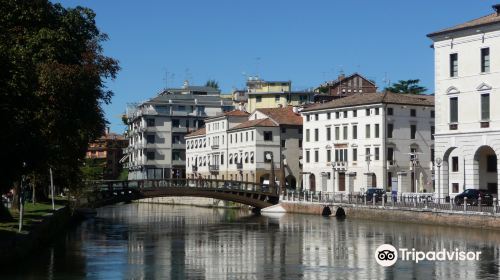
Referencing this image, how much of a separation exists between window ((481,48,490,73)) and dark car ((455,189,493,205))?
937cm

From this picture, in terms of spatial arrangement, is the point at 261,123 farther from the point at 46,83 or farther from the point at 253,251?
the point at 46,83

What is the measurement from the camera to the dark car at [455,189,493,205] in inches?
2306

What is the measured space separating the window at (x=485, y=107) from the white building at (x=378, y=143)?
72.4ft

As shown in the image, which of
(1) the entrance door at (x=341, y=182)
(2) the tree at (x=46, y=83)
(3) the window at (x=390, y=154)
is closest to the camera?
(2) the tree at (x=46, y=83)

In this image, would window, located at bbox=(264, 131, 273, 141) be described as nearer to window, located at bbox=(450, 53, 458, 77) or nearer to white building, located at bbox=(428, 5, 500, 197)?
white building, located at bbox=(428, 5, 500, 197)

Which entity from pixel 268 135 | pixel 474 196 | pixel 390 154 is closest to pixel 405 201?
pixel 474 196

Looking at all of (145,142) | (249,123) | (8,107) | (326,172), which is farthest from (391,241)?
(145,142)

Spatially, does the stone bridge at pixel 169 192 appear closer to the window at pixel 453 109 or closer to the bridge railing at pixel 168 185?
the bridge railing at pixel 168 185

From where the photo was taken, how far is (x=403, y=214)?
64.0 metres

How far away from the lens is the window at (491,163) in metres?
65.5

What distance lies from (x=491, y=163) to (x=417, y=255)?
1100 inches

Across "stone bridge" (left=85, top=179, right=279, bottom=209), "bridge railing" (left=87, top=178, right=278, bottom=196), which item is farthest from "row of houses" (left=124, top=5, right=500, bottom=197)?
"stone bridge" (left=85, top=179, right=279, bottom=209)

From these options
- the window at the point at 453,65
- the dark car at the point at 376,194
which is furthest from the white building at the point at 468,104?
the dark car at the point at 376,194

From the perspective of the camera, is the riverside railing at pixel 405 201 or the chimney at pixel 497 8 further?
the chimney at pixel 497 8
